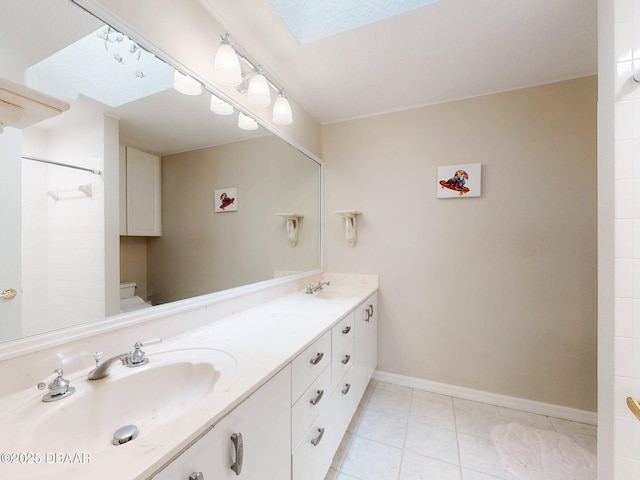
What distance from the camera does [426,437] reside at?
1.61 meters

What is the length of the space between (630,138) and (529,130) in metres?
1.06

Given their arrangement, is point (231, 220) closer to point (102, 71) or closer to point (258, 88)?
point (258, 88)

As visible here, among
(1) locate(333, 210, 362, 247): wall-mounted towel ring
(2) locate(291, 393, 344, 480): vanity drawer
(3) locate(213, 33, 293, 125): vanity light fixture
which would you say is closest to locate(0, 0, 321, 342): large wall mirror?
(3) locate(213, 33, 293, 125): vanity light fixture

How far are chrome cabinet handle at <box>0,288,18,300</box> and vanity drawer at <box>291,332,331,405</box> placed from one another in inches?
33.7

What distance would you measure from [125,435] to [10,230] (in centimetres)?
65

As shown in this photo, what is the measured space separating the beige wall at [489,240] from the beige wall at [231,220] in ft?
1.69

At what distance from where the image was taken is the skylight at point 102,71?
2.56 feet

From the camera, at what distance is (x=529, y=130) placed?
1817 millimetres

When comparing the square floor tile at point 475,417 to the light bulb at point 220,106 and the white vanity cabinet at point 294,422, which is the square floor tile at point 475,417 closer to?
the white vanity cabinet at point 294,422

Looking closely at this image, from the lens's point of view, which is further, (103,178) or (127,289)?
(127,289)

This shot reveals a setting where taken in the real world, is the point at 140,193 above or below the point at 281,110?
below

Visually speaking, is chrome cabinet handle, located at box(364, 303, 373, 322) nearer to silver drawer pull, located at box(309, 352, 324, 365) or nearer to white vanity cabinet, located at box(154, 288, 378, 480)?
white vanity cabinet, located at box(154, 288, 378, 480)

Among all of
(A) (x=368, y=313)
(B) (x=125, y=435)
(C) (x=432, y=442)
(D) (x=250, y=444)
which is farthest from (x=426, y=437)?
(B) (x=125, y=435)

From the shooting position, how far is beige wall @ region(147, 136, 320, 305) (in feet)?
4.00
